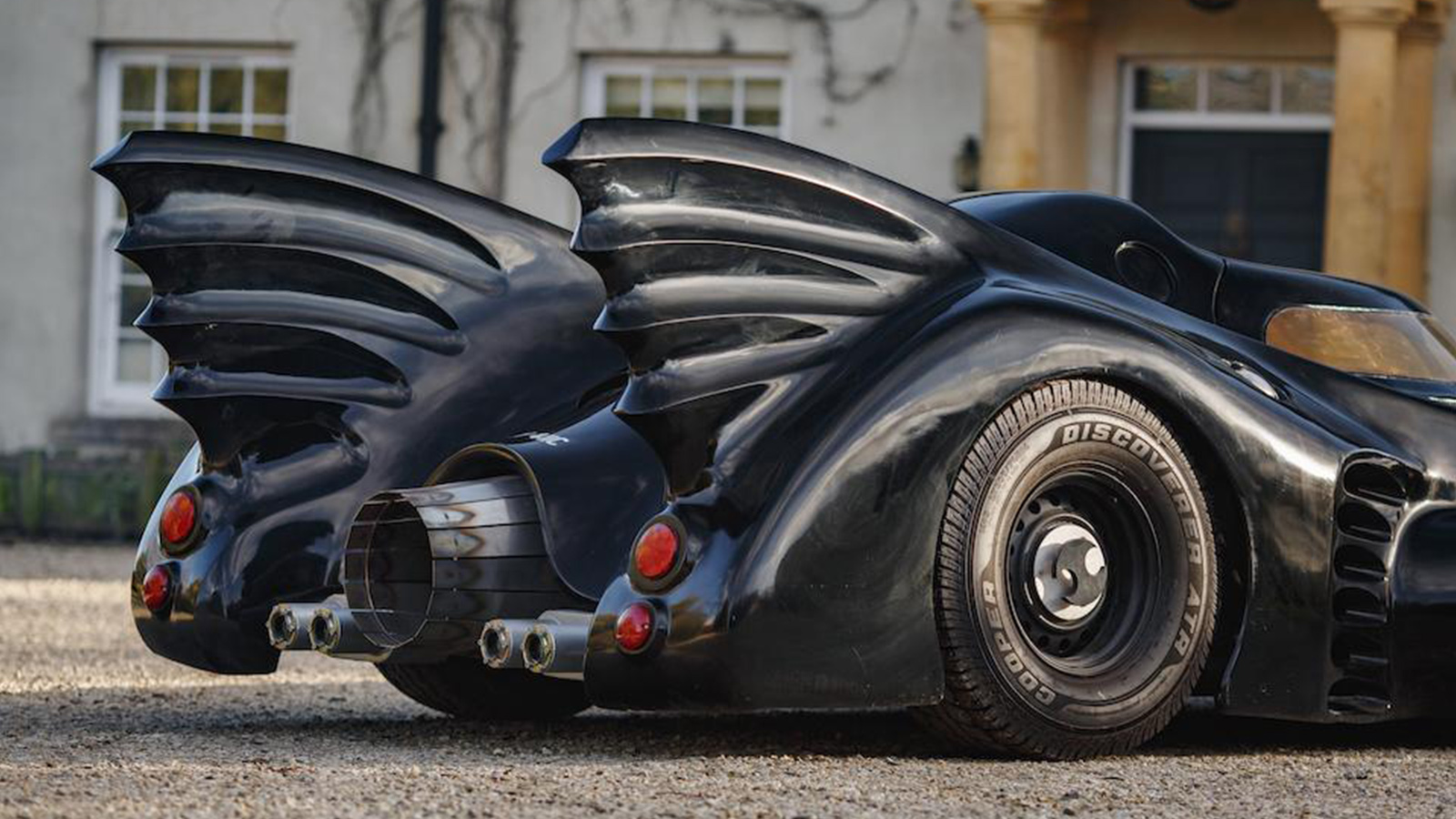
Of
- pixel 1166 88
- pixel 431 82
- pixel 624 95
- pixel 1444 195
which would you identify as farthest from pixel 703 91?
pixel 1444 195

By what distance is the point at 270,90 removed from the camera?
16.7 metres

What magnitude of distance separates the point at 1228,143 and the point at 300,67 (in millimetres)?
6143

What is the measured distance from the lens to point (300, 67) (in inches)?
653

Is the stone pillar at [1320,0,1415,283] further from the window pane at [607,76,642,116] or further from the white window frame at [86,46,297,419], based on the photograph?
the white window frame at [86,46,297,419]

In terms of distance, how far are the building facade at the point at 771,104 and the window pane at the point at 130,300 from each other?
0.02 meters

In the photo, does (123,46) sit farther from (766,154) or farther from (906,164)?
(766,154)

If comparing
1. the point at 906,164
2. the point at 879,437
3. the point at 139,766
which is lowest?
the point at 139,766

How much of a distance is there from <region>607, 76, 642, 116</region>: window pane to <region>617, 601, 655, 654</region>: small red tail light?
11.9 m

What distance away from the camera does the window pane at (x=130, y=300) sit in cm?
1698

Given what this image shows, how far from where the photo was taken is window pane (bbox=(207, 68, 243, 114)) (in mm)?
16656

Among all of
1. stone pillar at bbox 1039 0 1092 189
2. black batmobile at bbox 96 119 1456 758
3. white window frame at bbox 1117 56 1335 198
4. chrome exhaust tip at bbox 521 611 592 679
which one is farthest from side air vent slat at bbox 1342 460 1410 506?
white window frame at bbox 1117 56 1335 198

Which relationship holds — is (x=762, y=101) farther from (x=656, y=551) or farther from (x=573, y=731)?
(x=656, y=551)

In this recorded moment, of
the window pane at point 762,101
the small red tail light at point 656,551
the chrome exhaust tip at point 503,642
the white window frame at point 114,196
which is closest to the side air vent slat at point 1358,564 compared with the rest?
the small red tail light at point 656,551

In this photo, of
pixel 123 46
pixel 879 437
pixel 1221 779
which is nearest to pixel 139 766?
pixel 879 437
